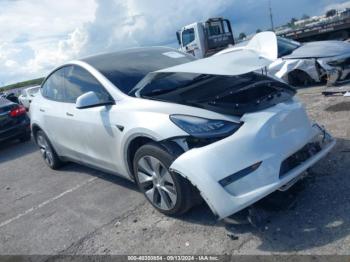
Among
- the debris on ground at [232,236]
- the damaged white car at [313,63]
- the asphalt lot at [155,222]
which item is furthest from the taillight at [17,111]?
the debris on ground at [232,236]

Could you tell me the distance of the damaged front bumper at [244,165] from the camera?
9.73 feet

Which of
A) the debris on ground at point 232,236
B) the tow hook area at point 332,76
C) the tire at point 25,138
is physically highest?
the tow hook area at point 332,76

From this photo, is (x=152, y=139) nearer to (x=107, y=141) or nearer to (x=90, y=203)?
(x=107, y=141)

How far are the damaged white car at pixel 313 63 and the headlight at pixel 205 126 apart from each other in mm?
4896

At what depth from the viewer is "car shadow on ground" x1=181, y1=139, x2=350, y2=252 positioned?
9.70 feet

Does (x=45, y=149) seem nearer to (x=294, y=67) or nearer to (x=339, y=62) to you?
(x=294, y=67)

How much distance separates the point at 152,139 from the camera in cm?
352

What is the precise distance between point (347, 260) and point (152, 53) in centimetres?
349

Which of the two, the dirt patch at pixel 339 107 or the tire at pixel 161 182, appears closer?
the tire at pixel 161 182

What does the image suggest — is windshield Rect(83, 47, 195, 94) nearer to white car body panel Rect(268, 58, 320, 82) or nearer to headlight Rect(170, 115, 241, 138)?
headlight Rect(170, 115, 241, 138)

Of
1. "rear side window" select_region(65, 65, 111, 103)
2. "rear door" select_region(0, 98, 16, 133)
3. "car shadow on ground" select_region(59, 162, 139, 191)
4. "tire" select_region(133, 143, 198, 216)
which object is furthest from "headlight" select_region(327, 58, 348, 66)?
"rear door" select_region(0, 98, 16, 133)

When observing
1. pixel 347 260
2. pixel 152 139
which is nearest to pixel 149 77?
pixel 152 139

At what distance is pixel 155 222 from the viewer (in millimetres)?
3721

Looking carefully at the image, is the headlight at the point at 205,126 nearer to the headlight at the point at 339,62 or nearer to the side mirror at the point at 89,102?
the side mirror at the point at 89,102
